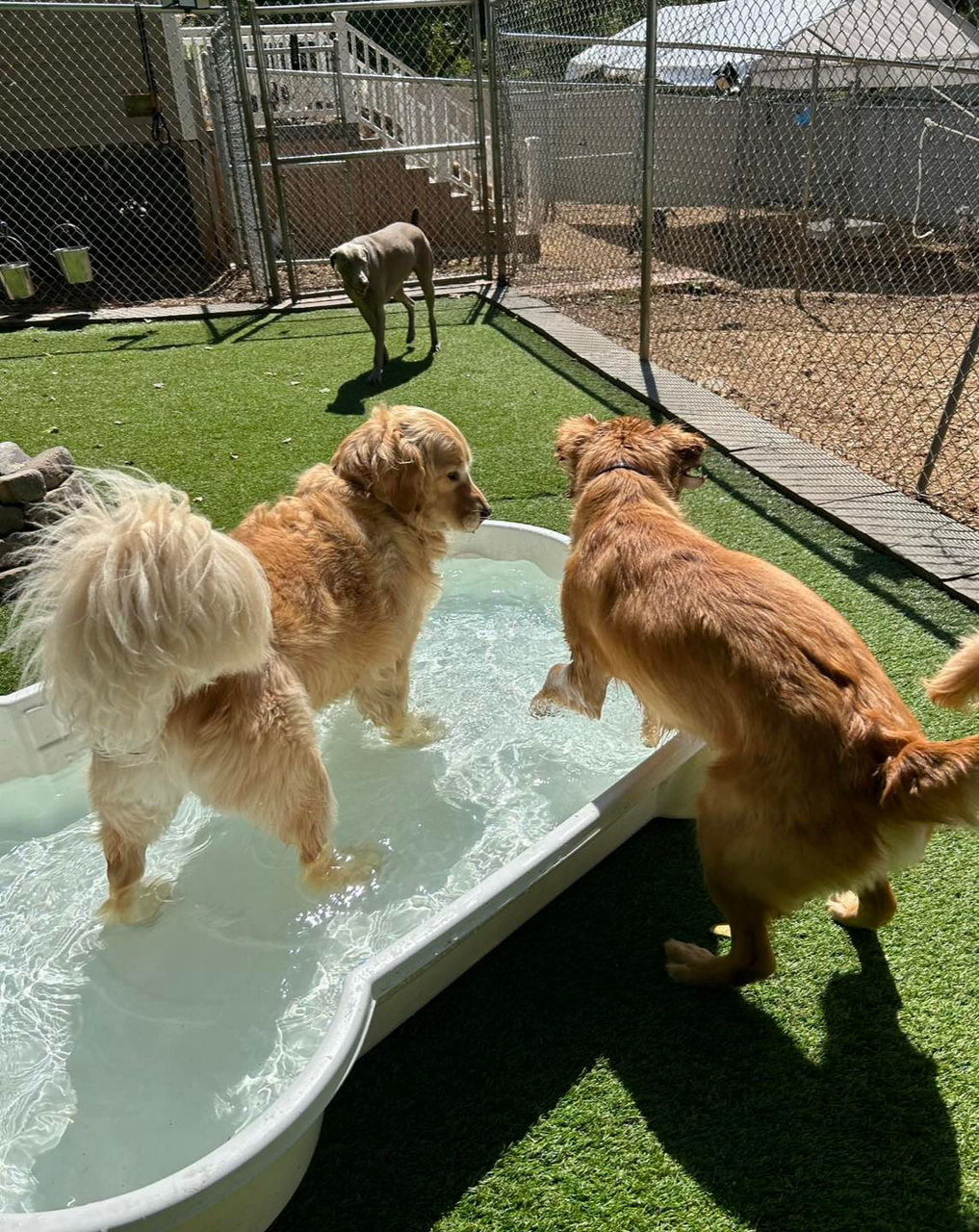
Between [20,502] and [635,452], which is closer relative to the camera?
[635,452]

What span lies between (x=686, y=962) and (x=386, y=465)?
199 centimetres

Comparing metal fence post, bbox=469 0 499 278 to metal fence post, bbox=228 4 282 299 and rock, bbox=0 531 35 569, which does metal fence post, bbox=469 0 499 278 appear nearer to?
metal fence post, bbox=228 4 282 299

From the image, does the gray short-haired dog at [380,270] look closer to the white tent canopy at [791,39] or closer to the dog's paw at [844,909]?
the white tent canopy at [791,39]

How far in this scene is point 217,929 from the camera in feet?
9.45

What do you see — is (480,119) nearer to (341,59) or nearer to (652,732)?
(341,59)

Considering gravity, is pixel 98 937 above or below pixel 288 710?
below

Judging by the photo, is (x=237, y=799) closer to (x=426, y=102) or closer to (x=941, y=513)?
(x=941, y=513)

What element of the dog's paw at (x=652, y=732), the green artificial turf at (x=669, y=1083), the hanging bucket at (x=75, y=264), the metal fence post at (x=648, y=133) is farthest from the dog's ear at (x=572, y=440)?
the hanging bucket at (x=75, y=264)

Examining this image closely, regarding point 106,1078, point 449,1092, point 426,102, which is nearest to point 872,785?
point 449,1092

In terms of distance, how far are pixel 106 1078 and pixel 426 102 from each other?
14.9 meters

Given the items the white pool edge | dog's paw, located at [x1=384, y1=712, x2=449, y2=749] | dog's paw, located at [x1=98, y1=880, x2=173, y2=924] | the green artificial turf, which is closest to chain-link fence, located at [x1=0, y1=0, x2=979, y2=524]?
dog's paw, located at [x1=384, y1=712, x2=449, y2=749]

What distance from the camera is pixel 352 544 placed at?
3059 mm

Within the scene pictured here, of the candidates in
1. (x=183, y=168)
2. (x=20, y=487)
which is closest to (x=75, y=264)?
(x=183, y=168)

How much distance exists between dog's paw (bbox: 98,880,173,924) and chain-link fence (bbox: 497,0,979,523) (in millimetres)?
5027
